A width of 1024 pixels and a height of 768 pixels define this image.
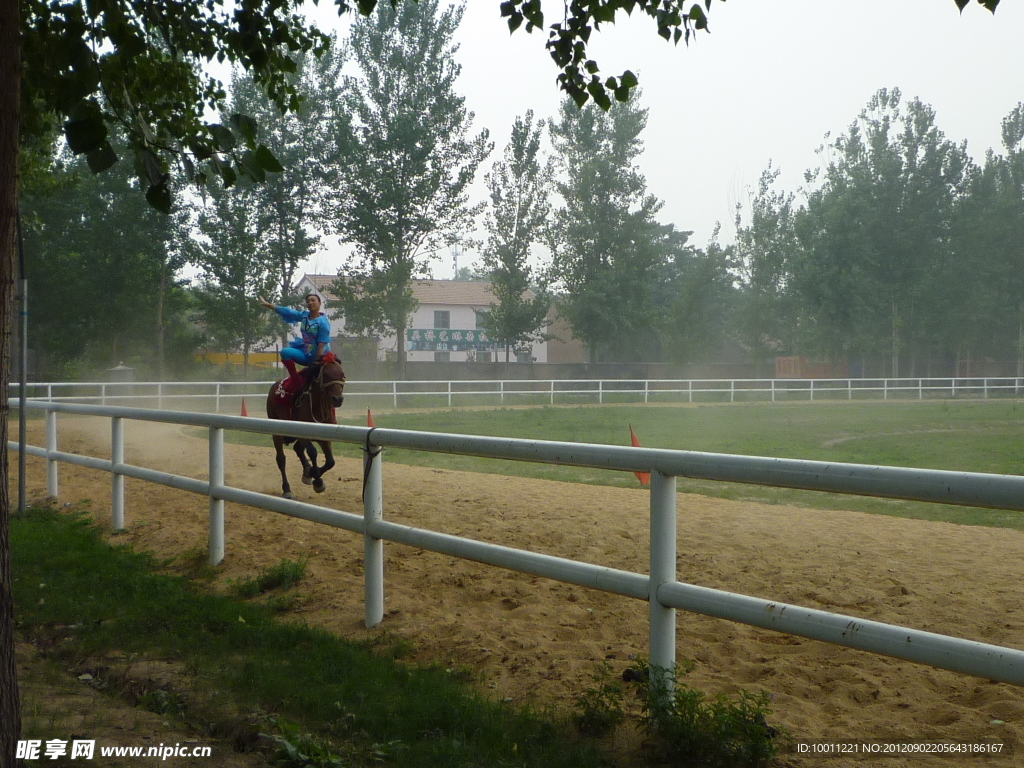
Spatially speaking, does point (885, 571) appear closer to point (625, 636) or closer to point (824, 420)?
point (625, 636)

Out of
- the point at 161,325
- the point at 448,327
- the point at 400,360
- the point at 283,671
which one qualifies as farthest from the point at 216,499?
the point at 448,327

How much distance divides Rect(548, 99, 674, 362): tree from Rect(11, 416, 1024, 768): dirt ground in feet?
136

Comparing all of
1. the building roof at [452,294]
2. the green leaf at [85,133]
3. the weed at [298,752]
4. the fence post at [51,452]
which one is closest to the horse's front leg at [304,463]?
the fence post at [51,452]

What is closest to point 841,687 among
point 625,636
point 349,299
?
point 625,636

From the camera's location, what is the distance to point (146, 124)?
4.32 m

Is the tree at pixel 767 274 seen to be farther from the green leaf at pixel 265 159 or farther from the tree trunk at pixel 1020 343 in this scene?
the green leaf at pixel 265 159

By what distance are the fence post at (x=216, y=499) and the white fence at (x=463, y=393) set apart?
60.7ft

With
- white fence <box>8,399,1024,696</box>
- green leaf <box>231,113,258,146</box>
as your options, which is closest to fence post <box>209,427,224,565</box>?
white fence <box>8,399,1024,696</box>

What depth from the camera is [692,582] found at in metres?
5.88

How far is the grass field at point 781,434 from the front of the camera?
11.8m

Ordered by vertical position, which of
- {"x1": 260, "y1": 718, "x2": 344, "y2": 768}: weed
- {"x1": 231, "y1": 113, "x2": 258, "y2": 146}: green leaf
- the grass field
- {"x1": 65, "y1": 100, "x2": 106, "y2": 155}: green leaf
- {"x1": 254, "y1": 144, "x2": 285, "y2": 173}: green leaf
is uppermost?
{"x1": 231, "y1": 113, "x2": 258, "y2": 146}: green leaf

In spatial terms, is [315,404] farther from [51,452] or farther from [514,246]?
[514,246]

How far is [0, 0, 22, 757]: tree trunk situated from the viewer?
2957 mm

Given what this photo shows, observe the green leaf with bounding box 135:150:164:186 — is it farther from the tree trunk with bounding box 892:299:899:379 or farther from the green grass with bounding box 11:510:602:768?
the tree trunk with bounding box 892:299:899:379
